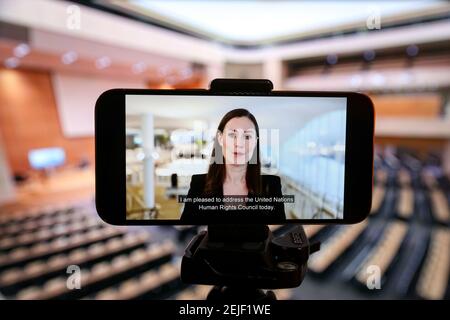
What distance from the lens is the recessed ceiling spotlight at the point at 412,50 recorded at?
21.3 feet

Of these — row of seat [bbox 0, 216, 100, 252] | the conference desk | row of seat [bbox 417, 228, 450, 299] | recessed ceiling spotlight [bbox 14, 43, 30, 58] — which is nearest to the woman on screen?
row of seat [bbox 417, 228, 450, 299]

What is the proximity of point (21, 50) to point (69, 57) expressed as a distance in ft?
2.16

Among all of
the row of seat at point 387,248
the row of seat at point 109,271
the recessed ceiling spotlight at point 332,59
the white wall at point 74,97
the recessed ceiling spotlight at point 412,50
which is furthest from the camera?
the recessed ceiling spotlight at point 332,59

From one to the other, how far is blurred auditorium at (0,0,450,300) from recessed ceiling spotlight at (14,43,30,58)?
0.03 meters

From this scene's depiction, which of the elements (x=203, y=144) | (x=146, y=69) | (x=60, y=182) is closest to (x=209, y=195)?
(x=203, y=144)

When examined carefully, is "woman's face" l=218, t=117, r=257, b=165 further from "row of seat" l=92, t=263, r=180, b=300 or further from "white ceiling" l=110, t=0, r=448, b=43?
"white ceiling" l=110, t=0, r=448, b=43

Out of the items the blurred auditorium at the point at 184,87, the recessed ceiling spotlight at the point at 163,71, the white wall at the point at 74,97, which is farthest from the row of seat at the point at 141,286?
the white wall at the point at 74,97

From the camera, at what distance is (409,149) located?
8523 mm

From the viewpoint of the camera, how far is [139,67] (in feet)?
19.3

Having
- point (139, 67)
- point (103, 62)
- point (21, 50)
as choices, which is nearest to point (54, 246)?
point (21, 50)

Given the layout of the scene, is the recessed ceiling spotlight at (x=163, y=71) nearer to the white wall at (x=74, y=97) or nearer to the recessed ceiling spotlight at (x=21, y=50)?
the white wall at (x=74, y=97)

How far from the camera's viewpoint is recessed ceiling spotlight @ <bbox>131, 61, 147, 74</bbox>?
5.66m

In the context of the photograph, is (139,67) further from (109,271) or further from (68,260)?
(109,271)

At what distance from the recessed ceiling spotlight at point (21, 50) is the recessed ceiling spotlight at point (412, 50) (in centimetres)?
648
